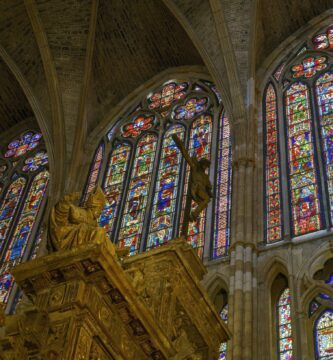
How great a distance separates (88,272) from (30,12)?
1366 centimetres

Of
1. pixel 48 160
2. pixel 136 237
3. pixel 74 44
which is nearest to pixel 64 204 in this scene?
pixel 136 237

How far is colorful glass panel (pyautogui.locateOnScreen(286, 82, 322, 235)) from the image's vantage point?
13422mm

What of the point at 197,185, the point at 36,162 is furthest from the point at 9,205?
the point at 197,185

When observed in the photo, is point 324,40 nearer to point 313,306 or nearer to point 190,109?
point 190,109

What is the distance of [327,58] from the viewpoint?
17.2 metres

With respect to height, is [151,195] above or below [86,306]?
above

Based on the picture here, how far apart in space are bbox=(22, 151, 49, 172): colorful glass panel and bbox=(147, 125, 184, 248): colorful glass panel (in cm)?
352

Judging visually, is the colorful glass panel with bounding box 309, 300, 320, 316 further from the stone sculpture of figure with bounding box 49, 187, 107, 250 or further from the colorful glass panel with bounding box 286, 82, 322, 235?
the stone sculpture of figure with bounding box 49, 187, 107, 250

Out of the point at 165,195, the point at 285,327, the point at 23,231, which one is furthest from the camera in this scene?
the point at 23,231

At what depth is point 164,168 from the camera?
1655 cm

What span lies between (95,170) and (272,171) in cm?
481

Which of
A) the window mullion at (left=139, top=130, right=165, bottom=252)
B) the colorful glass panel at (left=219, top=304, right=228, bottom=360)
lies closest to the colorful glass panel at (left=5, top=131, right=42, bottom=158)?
the window mullion at (left=139, top=130, right=165, bottom=252)

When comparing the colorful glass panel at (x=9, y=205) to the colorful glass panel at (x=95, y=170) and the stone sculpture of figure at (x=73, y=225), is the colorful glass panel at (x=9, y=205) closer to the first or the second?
the colorful glass panel at (x=95, y=170)

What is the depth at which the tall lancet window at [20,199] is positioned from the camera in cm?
1622
